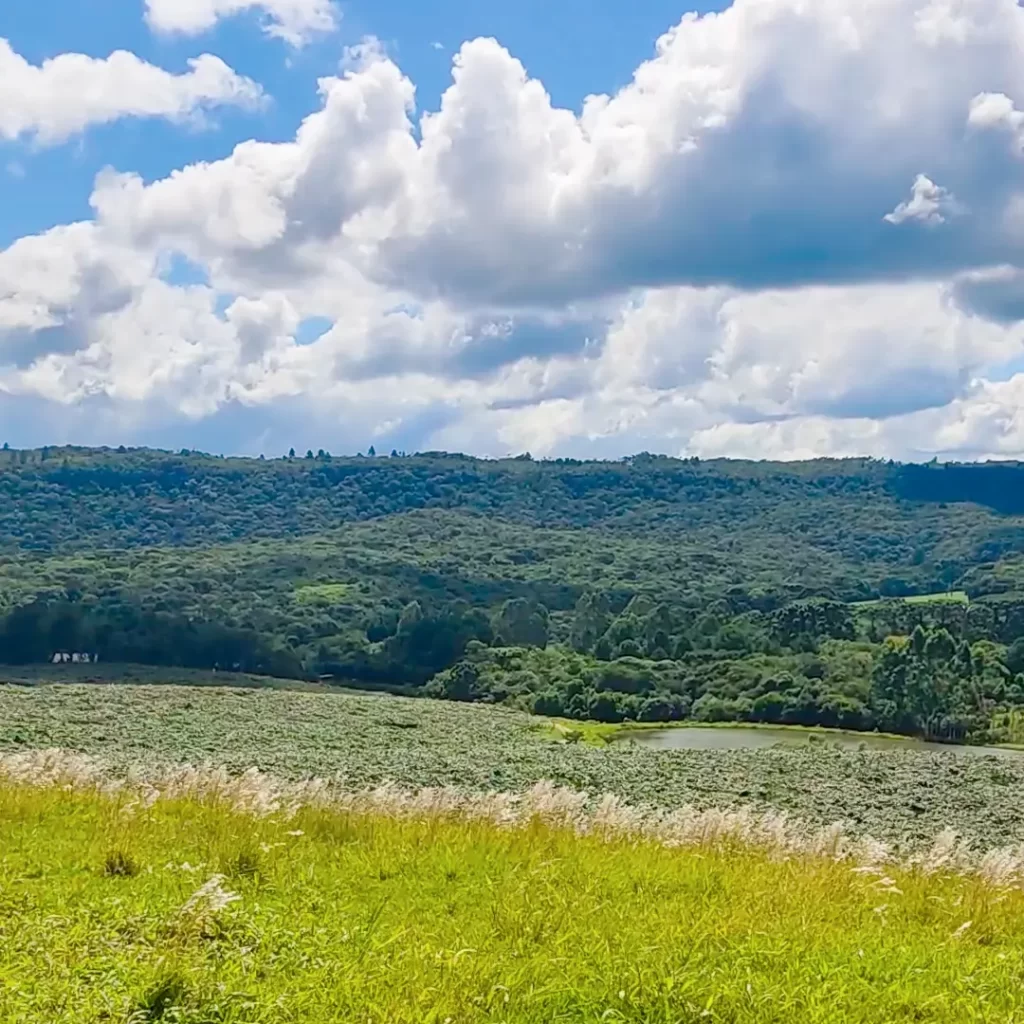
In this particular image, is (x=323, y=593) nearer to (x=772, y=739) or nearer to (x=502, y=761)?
(x=772, y=739)

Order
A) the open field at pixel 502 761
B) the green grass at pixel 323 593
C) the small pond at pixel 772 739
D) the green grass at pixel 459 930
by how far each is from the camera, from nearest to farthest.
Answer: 1. the green grass at pixel 459 930
2. the open field at pixel 502 761
3. the small pond at pixel 772 739
4. the green grass at pixel 323 593

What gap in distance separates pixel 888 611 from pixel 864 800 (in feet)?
388

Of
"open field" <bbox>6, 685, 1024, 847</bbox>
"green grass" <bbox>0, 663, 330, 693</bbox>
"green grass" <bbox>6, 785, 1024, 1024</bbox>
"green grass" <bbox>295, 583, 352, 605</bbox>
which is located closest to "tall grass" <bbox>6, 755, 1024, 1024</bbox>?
"green grass" <bbox>6, 785, 1024, 1024</bbox>

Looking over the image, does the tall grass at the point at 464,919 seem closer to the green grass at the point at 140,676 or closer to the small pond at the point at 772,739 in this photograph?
the small pond at the point at 772,739

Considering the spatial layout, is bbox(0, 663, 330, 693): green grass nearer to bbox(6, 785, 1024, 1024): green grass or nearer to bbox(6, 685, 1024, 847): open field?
bbox(6, 685, 1024, 847): open field

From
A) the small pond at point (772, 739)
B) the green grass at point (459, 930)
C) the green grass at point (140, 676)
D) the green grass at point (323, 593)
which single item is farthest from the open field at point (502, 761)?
the green grass at point (323, 593)

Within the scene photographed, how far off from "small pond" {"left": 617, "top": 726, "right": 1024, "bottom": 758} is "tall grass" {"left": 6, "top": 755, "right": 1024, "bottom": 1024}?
72159mm

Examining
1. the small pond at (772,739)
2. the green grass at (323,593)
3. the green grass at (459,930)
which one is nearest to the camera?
the green grass at (459,930)

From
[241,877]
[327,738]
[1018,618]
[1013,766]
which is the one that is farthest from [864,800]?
[1018,618]

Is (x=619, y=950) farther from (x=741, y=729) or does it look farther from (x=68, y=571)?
(x=68, y=571)

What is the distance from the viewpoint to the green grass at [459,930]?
227 inches

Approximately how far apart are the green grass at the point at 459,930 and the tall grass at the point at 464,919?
21 millimetres

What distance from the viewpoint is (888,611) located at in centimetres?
15262

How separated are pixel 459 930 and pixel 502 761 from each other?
41.7 metres
